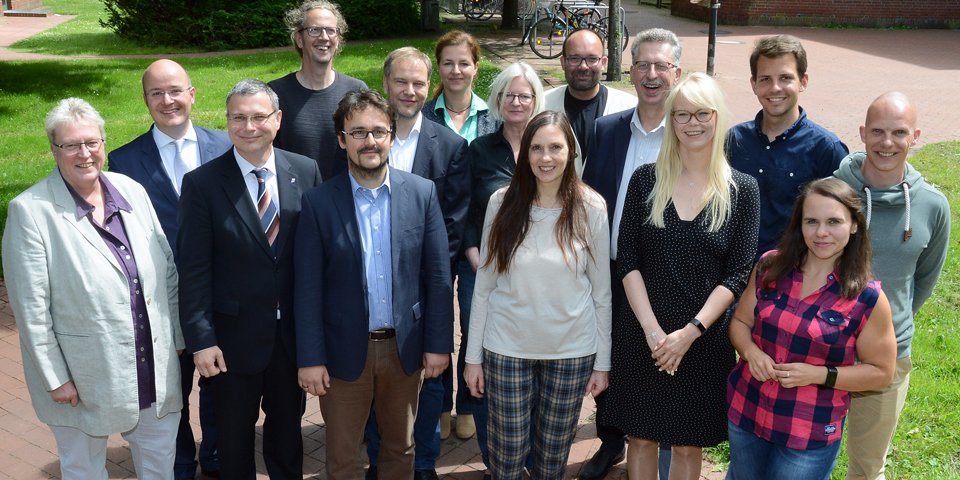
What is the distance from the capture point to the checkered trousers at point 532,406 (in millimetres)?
3916

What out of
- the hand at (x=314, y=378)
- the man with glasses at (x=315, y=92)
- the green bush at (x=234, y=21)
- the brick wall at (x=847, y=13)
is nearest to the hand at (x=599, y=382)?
the hand at (x=314, y=378)

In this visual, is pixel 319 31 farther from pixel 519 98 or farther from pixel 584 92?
pixel 584 92

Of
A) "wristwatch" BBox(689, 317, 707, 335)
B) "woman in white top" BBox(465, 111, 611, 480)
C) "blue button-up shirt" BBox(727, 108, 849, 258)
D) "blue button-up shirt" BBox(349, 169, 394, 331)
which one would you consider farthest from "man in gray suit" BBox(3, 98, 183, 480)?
"blue button-up shirt" BBox(727, 108, 849, 258)

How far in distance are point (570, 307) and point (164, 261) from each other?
6.22 ft

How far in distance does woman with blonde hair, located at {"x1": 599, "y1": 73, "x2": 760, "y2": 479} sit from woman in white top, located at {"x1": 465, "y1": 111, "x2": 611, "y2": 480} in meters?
0.14

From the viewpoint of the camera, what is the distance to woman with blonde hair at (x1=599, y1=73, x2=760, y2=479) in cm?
368

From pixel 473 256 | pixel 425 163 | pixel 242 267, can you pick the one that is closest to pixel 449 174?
pixel 425 163

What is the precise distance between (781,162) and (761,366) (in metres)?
1.10

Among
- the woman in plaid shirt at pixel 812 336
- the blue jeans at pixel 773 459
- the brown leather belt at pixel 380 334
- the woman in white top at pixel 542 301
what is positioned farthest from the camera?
the brown leather belt at pixel 380 334

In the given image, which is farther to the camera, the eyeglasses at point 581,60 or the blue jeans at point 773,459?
the eyeglasses at point 581,60

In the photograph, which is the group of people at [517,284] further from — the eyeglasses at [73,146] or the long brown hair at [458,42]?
the long brown hair at [458,42]

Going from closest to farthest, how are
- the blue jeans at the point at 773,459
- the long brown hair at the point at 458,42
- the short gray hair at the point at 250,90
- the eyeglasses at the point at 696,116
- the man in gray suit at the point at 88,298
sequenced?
the blue jeans at the point at 773,459, the man in gray suit at the point at 88,298, the eyeglasses at the point at 696,116, the short gray hair at the point at 250,90, the long brown hair at the point at 458,42

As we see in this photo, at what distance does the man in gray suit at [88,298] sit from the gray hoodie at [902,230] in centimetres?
319

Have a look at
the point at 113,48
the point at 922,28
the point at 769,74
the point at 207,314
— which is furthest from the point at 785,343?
the point at 922,28
